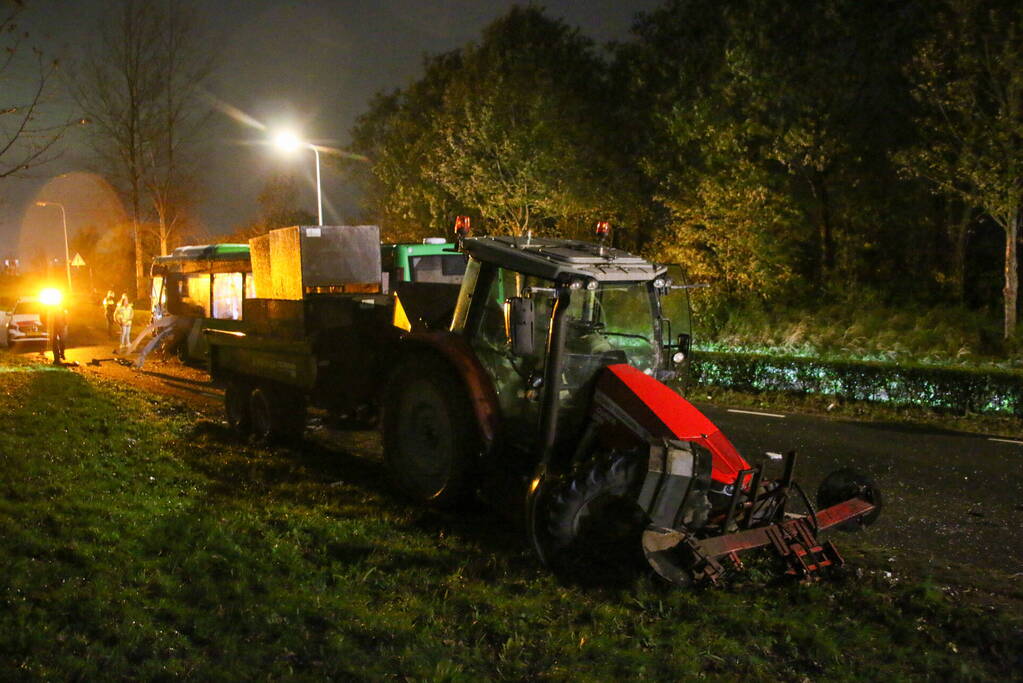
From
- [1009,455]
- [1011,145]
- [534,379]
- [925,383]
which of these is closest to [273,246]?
[534,379]

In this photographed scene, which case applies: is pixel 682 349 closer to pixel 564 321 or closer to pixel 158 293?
pixel 564 321

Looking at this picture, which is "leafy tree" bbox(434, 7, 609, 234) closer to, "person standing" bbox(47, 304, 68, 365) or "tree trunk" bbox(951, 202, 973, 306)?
"tree trunk" bbox(951, 202, 973, 306)

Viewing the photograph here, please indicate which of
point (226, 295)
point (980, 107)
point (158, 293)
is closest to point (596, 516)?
point (980, 107)

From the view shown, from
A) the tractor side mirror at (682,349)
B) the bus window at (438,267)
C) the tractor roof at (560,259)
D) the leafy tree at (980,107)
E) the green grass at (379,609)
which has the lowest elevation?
the green grass at (379,609)

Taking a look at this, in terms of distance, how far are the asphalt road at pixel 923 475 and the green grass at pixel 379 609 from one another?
4.58ft

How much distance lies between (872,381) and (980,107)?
23.9ft

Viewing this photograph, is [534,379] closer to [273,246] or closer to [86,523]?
[86,523]

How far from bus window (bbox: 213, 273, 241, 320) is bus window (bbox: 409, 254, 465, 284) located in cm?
731

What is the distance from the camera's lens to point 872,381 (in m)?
14.2

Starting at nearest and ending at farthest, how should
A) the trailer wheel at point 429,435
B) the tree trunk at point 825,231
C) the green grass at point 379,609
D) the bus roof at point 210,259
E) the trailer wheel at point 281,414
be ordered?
the green grass at point 379,609 → the trailer wheel at point 429,435 → the trailer wheel at point 281,414 → the bus roof at point 210,259 → the tree trunk at point 825,231

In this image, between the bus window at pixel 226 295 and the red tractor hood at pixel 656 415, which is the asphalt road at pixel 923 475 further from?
the bus window at pixel 226 295

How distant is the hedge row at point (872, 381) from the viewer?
42.2 feet

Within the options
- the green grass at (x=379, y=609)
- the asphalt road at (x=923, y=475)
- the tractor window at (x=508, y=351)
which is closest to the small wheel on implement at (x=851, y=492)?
the asphalt road at (x=923, y=475)

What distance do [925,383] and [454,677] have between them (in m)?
11.7
